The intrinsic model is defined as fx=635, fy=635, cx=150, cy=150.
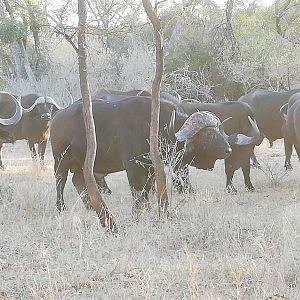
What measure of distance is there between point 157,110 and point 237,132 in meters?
4.13

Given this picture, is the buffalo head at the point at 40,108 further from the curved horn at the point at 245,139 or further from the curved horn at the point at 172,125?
the curved horn at the point at 172,125

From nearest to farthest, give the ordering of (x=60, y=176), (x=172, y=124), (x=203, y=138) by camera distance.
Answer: (x=172, y=124), (x=203, y=138), (x=60, y=176)

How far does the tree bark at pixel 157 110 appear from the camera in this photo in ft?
23.4

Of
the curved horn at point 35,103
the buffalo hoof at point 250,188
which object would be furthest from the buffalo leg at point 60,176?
the curved horn at point 35,103

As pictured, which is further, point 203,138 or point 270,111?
point 270,111

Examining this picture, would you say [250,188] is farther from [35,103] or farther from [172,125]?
[35,103]

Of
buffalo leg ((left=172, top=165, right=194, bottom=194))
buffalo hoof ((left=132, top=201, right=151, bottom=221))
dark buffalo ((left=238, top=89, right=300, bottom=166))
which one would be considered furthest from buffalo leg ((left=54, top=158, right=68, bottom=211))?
dark buffalo ((left=238, top=89, right=300, bottom=166))

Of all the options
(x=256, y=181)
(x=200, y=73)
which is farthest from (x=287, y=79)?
(x=256, y=181)

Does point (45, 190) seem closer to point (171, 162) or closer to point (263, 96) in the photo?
point (171, 162)

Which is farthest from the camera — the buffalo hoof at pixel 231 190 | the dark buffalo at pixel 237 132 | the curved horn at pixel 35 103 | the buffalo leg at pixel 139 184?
the curved horn at pixel 35 103

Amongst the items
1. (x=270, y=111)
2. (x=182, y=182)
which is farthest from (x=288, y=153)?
(x=182, y=182)

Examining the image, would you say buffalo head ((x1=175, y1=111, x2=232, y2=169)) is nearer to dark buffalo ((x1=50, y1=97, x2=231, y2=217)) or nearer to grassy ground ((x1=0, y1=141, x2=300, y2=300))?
dark buffalo ((x1=50, y1=97, x2=231, y2=217))

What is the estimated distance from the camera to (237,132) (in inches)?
439

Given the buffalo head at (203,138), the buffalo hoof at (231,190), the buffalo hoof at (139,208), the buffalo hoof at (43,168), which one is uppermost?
the buffalo head at (203,138)
